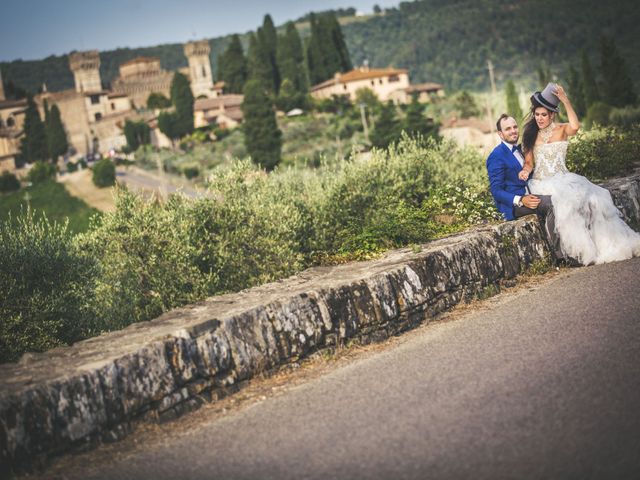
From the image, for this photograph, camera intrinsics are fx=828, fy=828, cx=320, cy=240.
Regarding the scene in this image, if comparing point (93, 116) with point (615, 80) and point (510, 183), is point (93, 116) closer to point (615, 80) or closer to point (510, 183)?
point (615, 80)

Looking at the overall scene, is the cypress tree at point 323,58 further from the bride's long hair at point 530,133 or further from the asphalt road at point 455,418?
the asphalt road at point 455,418

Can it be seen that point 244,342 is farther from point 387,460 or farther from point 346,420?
point 387,460

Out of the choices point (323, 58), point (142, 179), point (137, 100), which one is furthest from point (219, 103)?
point (137, 100)

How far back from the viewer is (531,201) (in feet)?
31.1

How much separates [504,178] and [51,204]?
8165 cm

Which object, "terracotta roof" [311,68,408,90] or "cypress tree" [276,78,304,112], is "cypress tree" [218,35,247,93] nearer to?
"terracotta roof" [311,68,408,90]

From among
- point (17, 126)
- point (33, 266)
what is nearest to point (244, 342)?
point (33, 266)

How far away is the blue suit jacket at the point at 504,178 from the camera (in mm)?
9664

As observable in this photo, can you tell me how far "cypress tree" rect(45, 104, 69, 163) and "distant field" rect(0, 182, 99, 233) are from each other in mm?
28765

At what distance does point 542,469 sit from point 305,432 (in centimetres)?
148

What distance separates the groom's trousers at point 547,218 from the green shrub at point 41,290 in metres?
5.28

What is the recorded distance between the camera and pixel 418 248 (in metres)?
8.28

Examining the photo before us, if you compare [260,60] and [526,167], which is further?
[260,60]

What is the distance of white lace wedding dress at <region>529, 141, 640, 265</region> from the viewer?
8.89 m
